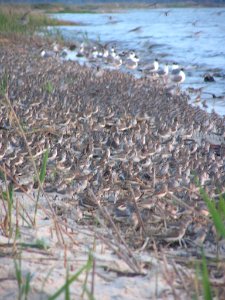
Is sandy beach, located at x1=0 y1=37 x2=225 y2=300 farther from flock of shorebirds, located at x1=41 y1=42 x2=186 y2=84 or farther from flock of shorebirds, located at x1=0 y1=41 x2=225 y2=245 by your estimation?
flock of shorebirds, located at x1=41 y1=42 x2=186 y2=84

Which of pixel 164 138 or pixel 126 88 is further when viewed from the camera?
pixel 126 88

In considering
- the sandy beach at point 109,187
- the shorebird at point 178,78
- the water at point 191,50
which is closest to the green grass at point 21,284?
the sandy beach at point 109,187

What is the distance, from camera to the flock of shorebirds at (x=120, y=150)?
4262 millimetres

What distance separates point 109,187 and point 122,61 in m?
11.6

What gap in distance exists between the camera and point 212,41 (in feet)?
71.7

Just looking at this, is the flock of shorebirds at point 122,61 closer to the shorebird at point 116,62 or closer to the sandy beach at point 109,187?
the shorebird at point 116,62

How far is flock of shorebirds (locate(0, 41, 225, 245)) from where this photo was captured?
426 cm

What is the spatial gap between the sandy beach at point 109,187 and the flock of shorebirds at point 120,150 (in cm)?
1

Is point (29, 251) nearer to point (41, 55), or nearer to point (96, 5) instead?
point (41, 55)

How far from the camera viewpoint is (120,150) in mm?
5918

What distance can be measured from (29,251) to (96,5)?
63.9 m

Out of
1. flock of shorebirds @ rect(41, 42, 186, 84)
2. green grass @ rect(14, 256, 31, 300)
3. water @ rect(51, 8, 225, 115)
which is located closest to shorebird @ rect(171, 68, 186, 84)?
flock of shorebirds @ rect(41, 42, 186, 84)

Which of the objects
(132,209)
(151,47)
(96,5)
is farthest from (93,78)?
(96,5)

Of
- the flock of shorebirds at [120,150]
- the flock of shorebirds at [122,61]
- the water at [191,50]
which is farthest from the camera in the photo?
the flock of shorebirds at [122,61]
